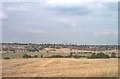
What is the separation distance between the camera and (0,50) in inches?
1523

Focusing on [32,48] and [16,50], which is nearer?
[16,50]

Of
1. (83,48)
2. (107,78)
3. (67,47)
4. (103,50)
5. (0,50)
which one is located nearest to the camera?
(107,78)

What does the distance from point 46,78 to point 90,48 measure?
36.0 meters

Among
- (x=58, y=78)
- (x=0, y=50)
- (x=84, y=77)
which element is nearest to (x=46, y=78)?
(x=58, y=78)

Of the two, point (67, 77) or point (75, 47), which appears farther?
point (75, 47)

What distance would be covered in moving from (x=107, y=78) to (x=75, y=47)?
125 feet

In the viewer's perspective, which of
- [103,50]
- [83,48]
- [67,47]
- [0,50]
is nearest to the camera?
[0,50]

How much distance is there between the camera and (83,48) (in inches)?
2071

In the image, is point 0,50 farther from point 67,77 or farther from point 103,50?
point 67,77

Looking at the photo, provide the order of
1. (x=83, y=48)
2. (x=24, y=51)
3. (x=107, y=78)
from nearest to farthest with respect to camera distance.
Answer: (x=107, y=78) < (x=24, y=51) < (x=83, y=48)

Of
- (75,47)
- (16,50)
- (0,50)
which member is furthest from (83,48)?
(0,50)

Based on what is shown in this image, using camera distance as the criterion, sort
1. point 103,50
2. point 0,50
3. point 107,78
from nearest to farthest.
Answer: point 107,78 < point 0,50 < point 103,50

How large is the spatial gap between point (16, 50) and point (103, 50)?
13.8m

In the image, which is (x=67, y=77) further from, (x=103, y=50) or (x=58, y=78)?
(x=103, y=50)
